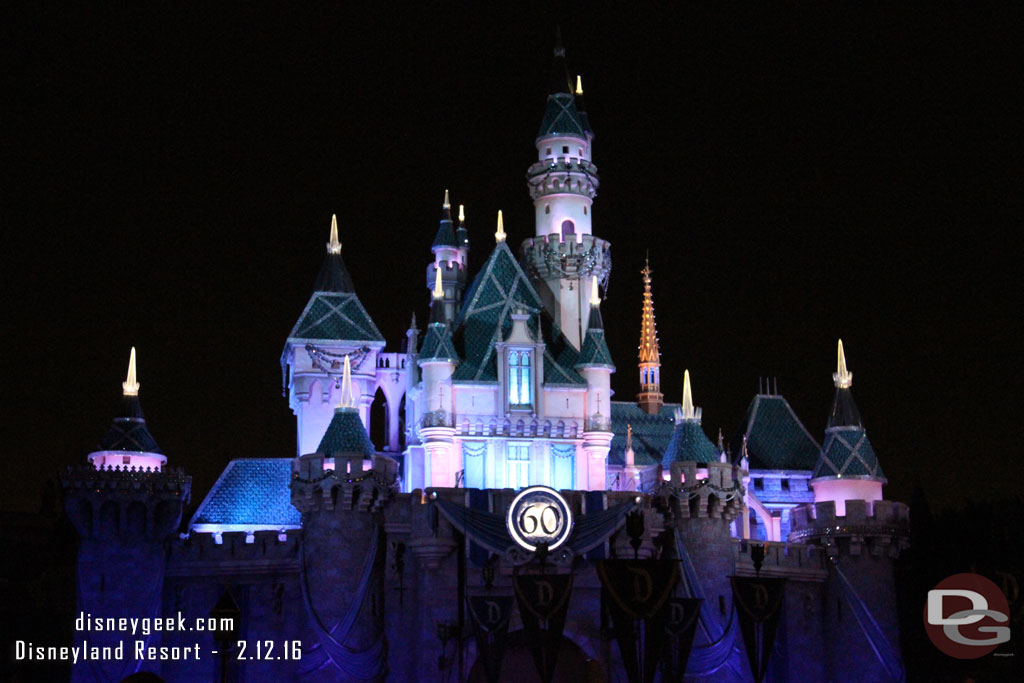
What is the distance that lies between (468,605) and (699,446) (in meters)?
12.3

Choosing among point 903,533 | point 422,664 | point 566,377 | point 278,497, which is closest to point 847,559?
point 903,533

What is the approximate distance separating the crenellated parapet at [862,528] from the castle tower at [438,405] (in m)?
14.7

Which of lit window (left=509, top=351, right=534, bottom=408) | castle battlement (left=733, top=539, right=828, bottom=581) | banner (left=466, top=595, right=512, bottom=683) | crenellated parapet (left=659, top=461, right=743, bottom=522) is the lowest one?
banner (left=466, top=595, right=512, bottom=683)

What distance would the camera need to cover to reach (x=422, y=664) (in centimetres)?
5262

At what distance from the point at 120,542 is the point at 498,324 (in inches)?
685

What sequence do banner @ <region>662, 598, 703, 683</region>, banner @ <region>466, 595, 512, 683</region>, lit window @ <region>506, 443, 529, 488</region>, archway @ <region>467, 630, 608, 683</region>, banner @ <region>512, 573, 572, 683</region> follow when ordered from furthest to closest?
lit window @ <region>506, 443, 529, 488</region>, archway @ <region>467, 630, 608, 683</region>, banner @ <region>466, 595, 512, 683</region>, banner @ <region>662, 598, 703, 683</region>, banner @ <region>512, 573, 572, 683</region>

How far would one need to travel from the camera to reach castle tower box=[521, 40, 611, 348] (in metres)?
67.8

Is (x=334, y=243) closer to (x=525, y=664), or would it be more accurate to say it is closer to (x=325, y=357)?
(x=325, y=357)

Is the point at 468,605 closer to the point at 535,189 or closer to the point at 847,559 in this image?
the point at 847,559

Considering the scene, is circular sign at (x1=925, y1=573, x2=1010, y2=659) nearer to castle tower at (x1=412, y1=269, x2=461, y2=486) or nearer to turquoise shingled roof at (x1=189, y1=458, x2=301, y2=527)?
castle tower at (x1=412, y1=269, x2=461, y2=486)

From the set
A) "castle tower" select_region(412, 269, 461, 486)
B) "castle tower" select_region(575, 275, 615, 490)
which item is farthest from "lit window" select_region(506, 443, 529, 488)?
"castle tower" select_region(575, 275, 615, 490)

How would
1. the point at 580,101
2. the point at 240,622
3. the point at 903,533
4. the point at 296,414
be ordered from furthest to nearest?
the point at 580,101, the point at 296,414, the point at 903,533, the point at 240,622

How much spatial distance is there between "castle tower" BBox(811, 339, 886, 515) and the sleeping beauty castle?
0.10 meters

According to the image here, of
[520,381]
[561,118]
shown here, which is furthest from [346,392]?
A: [561,118]
